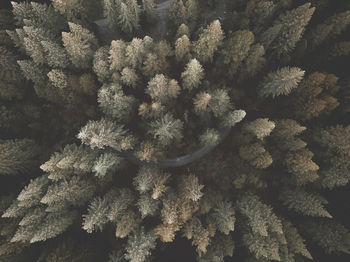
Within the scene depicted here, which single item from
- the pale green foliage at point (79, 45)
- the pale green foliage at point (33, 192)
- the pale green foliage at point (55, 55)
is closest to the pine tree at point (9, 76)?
the pale green foliage at point (55, 55)

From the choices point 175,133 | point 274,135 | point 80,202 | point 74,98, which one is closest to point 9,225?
point 80,202

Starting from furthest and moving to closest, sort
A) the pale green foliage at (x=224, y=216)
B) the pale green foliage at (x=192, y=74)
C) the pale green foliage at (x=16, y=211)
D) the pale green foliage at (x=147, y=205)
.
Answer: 1. the pale green foliage at (x=16, y=211)
2. the pale green foliage at (x=147, y=205)
3. the pale green foliage at (x=224, y=216)
4. the pale green foliage at (x=192, y=74)

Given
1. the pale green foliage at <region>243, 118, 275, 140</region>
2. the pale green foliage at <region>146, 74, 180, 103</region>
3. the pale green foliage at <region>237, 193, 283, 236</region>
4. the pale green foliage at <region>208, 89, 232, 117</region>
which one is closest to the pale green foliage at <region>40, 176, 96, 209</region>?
the pale green foliage at <region>146, 74, 180, 103</region>

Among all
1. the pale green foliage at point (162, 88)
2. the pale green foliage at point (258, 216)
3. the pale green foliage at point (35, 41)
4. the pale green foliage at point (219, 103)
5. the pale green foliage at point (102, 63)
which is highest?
the pale green foliage at point (35, 41)

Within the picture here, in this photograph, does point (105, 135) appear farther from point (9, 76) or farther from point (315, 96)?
point (315, 96)

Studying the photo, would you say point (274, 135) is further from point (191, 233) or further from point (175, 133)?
point (191, 233)

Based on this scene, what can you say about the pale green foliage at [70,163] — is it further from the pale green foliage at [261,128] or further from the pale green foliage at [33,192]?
the pale green foliage at [261,128]
